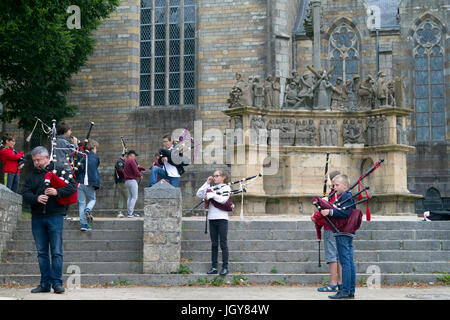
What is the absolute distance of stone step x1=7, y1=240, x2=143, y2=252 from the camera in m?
11.8

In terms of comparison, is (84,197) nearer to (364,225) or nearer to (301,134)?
(364,225)

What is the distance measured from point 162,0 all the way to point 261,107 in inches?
452

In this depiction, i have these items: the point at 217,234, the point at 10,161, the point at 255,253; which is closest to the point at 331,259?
the point at 217,234

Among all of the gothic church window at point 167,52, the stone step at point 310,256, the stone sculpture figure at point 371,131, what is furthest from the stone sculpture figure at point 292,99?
the gothic church window at point 167,52

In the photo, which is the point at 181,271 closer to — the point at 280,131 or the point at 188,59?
the point at 280,131

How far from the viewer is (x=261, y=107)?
18328mm

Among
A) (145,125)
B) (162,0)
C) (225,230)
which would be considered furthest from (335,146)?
(162,0)

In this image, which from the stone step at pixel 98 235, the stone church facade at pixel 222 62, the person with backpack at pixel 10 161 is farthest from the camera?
the stone church facade at pixel 222 62

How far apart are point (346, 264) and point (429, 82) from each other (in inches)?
864

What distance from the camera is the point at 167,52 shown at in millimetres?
27547

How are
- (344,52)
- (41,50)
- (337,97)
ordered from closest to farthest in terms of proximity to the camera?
(337,97), (41,50), (344,52)

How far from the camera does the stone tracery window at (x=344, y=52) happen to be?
28.7 metres

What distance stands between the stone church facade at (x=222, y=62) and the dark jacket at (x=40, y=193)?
53.3 ft

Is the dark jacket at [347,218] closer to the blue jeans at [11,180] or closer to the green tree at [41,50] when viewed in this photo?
the blue jeans at [11,180]
